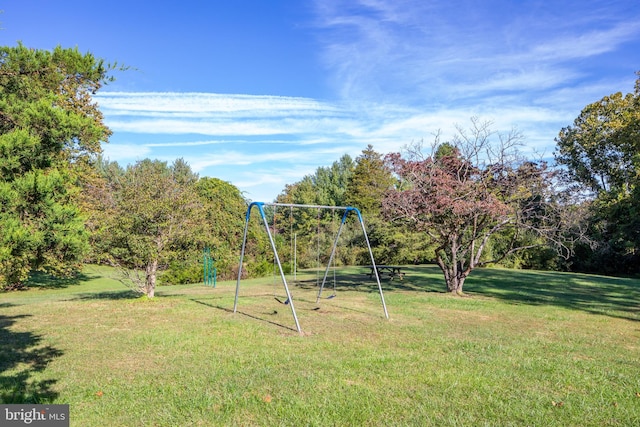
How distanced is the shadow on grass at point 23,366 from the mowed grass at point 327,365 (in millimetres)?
27

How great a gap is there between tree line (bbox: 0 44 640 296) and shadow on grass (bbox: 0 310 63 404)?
106 centimetres

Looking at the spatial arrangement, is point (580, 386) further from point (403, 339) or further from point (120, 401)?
point (120, 401)

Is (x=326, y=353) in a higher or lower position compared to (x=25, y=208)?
lower

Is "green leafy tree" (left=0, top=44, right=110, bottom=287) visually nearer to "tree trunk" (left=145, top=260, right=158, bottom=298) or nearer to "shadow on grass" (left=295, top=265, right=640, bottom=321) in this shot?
"tree trunk" (left=145, top=260, right=158, bottom=298)

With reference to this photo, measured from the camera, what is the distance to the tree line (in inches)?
201

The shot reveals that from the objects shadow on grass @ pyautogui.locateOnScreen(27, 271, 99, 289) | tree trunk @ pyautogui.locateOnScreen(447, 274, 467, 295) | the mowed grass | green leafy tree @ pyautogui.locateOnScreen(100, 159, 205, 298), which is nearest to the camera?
the mowed grass

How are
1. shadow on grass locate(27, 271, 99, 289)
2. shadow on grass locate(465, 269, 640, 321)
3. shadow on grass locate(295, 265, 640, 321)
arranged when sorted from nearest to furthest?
shadow on grass locate(465, 269, 640, 321) → shadow on grass locate(295, 265, 640, 321) → shadow on grass locate(27, 271, 99, 289)

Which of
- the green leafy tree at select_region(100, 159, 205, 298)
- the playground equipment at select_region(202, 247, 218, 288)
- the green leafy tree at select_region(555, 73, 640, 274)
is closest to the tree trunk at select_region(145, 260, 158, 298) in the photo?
the green leafy tree at select_region(100, 159, 205, 298)

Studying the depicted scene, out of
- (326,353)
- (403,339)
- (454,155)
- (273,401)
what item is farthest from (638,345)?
(454,155)

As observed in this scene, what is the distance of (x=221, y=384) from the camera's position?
4.91m

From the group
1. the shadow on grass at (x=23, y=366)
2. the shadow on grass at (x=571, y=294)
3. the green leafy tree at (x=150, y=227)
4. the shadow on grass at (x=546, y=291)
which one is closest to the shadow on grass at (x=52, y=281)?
the green leafy tree at (x=150, y=227)

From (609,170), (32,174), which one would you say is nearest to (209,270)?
(32,174)

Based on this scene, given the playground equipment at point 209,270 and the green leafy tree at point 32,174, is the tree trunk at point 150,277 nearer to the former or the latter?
the playground equipment at point 209,270

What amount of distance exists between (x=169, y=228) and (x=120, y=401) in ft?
24.0
